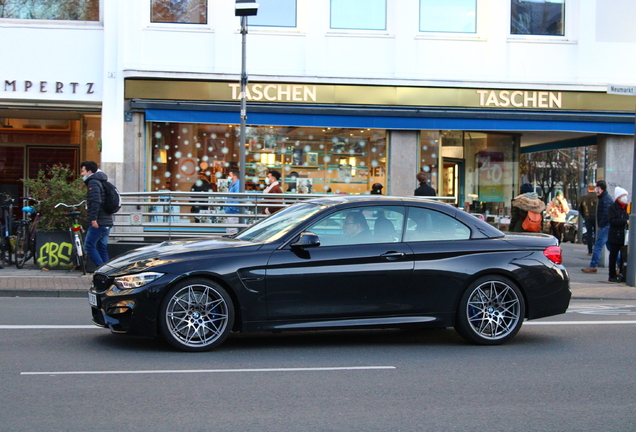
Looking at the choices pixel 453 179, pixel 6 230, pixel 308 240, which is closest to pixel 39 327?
pixel 308 240

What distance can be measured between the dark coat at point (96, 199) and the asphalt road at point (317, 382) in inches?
140

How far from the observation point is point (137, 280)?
692cm

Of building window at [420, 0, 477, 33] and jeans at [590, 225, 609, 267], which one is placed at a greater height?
building window at [420, 0, 477, 33]

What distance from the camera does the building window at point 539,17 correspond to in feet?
61.8

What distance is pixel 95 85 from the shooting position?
17734mm

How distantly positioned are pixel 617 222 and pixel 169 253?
10193 mm

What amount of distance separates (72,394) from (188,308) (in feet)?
5.15

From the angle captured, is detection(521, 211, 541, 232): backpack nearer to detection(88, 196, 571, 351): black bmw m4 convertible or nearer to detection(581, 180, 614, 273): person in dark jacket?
detection(581, 180, 614, 273): person in dark jacket

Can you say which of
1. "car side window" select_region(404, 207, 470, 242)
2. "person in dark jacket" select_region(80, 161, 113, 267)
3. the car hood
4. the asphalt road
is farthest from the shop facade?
the car hood

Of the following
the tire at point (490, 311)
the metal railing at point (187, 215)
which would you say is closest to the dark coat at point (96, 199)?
the metal railing at point (187, 215)

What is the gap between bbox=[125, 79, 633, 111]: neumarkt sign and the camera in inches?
695

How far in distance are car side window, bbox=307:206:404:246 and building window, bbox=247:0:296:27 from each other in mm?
11491

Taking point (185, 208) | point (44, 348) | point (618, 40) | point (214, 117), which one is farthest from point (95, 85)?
point (618, 40)

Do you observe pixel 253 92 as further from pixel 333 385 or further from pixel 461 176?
pixel 333 385
